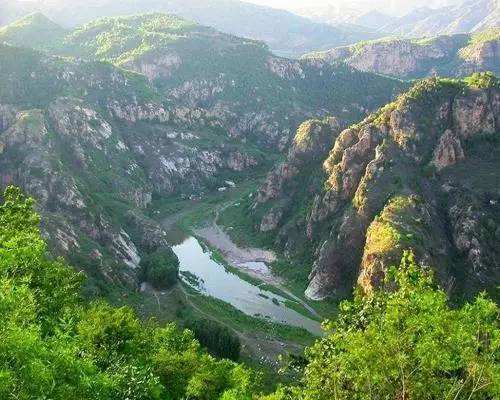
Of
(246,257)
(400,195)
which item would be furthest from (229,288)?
(400,195)

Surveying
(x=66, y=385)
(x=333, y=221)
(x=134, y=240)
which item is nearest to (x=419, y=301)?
(x=66, y=385)

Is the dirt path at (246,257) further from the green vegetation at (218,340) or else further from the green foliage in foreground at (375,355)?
the green foliage in foreground at (375,355)

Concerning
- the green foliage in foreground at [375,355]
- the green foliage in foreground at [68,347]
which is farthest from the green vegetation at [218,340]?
the green foliage in foreground at [375,355]

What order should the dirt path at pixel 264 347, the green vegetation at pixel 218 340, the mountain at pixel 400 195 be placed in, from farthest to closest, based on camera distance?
the mountain at pixel 400 195 < the dirt path at pixel 264 347 < the green vegetation at pixel 218 340

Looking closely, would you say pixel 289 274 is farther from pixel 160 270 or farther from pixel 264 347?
pixel 264 347

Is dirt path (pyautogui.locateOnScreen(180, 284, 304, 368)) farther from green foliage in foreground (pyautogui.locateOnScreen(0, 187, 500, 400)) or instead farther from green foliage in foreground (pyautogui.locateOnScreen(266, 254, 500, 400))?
green foliage in foreground (pyautogui.locateOnScreen(266, 254, 500, 400))

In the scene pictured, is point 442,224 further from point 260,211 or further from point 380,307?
point 380,307
